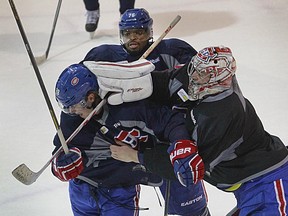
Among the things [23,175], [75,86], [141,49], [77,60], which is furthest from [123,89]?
[77,60]

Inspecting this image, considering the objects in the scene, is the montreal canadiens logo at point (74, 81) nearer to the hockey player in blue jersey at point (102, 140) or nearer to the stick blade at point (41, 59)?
the hockey player in blue jersey at point (102, 140)

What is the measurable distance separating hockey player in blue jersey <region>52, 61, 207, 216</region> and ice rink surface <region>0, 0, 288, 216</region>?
1.66ft

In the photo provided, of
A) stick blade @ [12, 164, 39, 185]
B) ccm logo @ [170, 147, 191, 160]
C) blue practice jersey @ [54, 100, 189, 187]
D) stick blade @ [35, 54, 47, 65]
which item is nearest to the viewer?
ccm logo @ [170, 147, 191, 160]

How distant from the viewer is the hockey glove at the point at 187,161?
1.57 metres

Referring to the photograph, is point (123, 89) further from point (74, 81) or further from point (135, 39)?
point (135, 39)

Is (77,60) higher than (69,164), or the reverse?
(69,164)

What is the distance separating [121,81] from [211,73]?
241 mm

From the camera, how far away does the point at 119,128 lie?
1.70 m

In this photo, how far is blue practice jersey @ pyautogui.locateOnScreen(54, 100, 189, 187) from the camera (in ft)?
5.47

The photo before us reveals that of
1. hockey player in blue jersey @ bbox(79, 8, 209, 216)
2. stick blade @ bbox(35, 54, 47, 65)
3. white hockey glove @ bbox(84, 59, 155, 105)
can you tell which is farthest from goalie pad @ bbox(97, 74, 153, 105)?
stick blade @ bbox(35, 54, 47, 65)

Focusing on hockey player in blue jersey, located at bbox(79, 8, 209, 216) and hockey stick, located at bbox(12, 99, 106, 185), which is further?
hockey player in blue jersey, located at bbox(79, 8, 209, 216)

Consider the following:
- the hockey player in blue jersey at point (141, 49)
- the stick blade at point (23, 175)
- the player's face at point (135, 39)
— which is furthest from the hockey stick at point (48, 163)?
the player's face at point (135, 39)

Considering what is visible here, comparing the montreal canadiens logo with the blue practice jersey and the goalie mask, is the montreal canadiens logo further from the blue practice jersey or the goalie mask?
the blue practice jersey

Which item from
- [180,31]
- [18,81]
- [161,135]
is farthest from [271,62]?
[161,135]
